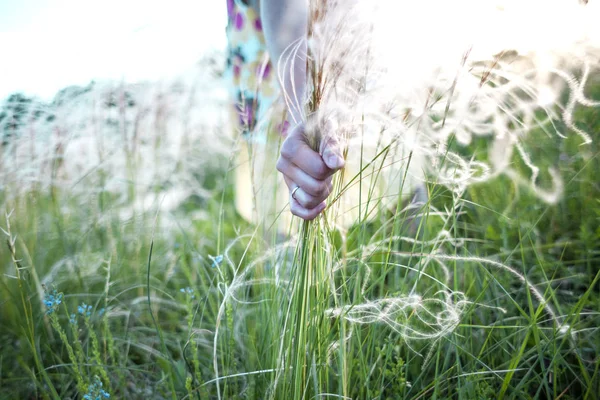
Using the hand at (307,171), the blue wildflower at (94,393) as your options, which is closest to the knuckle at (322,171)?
the hand at (307,171)

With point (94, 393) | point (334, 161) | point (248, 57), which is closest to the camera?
point (334, 161)

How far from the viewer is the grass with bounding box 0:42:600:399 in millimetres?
928

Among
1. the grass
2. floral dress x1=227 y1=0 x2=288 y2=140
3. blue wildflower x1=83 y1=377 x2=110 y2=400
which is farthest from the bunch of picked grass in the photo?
floral dress x1=227 y1=0 x2=288 y2=140

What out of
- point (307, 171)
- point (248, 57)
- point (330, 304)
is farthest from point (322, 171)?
point (248, 57)

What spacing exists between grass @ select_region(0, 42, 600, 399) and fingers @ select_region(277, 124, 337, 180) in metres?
0.10

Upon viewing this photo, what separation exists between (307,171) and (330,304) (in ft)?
1.16

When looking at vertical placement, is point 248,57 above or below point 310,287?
above

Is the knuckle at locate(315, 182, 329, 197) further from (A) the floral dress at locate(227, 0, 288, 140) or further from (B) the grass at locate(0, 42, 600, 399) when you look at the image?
(A) the floral dress at locate(227, 0, 288, 140)

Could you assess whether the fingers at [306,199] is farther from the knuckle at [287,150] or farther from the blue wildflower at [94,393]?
the blue wildflower at [94,393]

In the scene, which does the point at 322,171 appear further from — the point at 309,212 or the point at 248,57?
the point at 248,57

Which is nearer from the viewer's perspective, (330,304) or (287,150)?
(287,150)

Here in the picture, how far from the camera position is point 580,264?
1476 millimetres

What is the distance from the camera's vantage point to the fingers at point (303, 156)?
0.81 m

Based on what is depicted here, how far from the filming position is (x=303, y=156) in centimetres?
83
